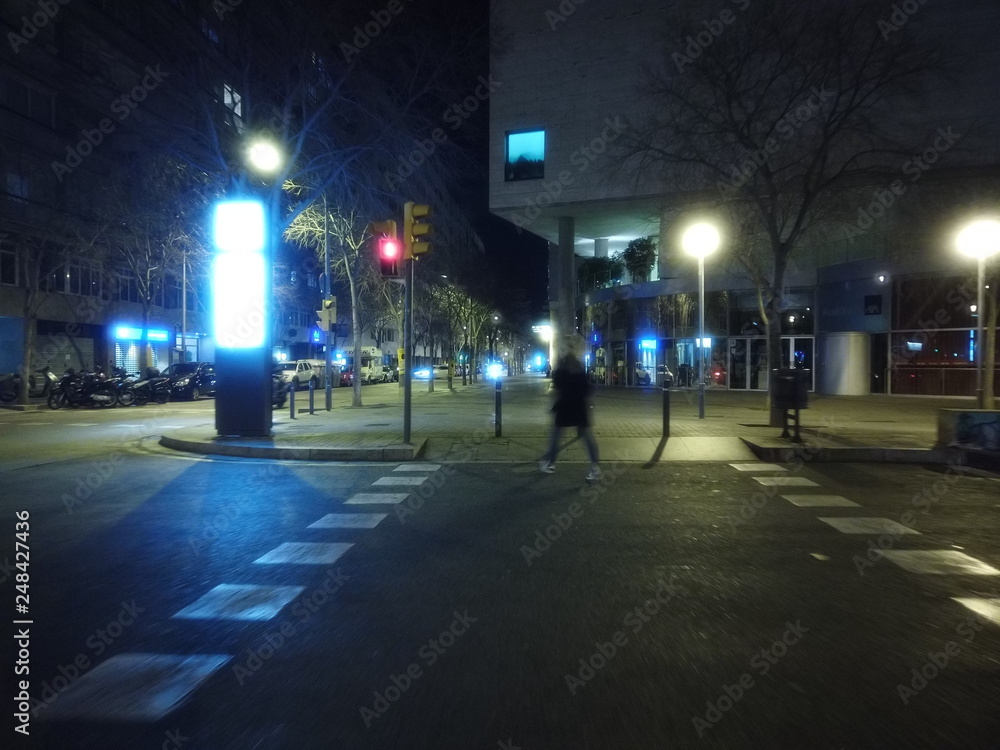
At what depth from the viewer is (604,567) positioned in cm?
622

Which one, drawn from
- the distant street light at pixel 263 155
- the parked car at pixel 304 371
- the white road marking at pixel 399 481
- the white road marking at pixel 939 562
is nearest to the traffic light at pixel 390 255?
the distant street light at pixel 263 155

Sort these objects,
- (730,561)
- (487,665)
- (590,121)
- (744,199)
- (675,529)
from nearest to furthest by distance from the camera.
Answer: (487,665)
(730,561)
(675,529)
(744,199)
(590,121)

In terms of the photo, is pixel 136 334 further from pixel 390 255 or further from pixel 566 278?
pixel 390 255

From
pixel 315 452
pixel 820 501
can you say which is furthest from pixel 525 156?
pixel 820 501

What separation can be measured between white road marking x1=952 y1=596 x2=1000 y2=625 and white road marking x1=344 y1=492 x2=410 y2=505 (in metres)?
5.92

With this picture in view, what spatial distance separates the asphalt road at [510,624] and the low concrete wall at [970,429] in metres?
4.06

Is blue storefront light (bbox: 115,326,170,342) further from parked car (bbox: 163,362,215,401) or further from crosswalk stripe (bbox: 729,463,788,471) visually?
crosswalk stripe (bbox: 729,463,788,471)

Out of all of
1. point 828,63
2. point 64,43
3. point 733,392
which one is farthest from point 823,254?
point 64,43

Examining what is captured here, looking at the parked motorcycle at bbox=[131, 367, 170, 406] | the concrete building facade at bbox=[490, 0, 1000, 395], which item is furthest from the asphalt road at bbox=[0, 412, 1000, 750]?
the parked motorcycle at bbox=[131, 367, 170, 406]

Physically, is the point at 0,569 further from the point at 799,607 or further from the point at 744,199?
the point at 744,199

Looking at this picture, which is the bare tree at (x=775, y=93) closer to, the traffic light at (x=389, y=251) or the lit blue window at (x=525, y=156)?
the traffic light at (x=389, y=251)

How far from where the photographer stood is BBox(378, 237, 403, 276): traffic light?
13.2 m

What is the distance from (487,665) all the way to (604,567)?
2230 millimetres

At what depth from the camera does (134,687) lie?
3.92 metres
